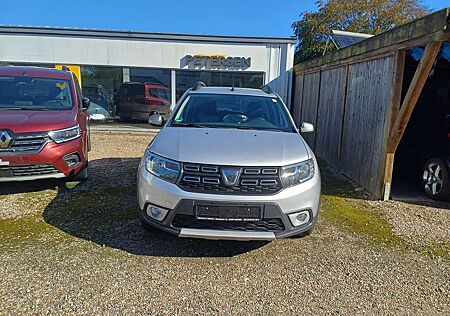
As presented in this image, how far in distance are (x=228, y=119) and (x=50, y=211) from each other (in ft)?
8.66

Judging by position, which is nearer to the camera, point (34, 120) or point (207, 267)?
point (207, 267)

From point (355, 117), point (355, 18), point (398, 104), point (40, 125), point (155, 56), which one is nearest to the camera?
point (40, 125)

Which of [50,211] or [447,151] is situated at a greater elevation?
[447,151]

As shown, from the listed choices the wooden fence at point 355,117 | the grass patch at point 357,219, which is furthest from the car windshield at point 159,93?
the grass patch at point 357,219

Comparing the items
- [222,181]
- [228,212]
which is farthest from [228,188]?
[228,212]

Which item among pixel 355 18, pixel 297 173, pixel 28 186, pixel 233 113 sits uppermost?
pixel 355 18

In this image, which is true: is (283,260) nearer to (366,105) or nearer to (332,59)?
(366,105)

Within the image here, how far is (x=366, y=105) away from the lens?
20.5 feet

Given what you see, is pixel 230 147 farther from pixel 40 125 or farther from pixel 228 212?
pixel 40 125

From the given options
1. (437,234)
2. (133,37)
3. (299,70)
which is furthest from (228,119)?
(133,37)

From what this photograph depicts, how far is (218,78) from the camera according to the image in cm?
1269

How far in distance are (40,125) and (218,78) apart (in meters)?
8.77

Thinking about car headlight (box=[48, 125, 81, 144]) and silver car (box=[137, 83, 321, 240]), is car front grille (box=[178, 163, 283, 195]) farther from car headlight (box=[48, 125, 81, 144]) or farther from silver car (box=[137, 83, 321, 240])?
car headlight (box=[48, 125, 81, 144])

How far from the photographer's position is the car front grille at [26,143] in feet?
14.5
